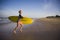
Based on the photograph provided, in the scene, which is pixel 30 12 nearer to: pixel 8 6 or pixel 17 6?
pixel 17 6

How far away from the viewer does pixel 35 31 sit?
5.94ft

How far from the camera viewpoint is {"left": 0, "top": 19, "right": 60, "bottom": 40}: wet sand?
1782 mm

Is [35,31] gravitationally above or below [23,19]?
below

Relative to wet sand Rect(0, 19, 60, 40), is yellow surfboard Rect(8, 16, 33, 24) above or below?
above

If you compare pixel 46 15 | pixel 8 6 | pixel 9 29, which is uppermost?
pixel 8 6

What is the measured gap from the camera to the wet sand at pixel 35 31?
70.2 inches

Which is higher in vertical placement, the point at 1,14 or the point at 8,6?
the point at 8,6

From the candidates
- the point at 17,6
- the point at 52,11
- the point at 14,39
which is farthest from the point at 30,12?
the point at 14,39

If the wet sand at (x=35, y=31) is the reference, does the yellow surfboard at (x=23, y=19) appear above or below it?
above

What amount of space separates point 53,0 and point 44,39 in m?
0.58

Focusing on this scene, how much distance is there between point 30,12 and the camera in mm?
1824

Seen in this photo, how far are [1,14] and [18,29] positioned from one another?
325 mm

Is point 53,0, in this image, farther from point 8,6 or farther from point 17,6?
point 8,6

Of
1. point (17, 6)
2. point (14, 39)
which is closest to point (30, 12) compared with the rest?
point (17, 6)
